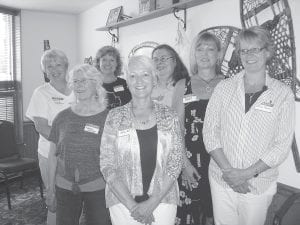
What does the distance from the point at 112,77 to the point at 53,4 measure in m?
2.71

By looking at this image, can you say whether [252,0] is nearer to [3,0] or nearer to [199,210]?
[199,210]

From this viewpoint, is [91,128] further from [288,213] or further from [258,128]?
[288,213]

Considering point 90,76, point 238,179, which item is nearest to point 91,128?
point 90,76

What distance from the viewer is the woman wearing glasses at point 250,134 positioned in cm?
159

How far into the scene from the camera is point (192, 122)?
1940 mm

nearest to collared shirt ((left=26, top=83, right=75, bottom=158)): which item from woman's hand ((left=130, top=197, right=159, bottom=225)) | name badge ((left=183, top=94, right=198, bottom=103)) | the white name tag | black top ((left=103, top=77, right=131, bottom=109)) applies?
black top ((left=103, top=77, right=131, bottom=109))

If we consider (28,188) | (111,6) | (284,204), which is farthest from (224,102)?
(28,188)

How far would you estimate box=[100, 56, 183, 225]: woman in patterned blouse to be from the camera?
Answer: 154cm

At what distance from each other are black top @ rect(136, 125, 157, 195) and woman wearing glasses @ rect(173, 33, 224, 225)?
17.8 inches

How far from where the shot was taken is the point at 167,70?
261 centimetres

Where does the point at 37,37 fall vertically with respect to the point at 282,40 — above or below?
above

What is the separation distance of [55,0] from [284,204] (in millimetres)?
4088

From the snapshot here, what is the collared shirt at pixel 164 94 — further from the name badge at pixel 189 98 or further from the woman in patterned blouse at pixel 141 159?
the woman in patterned blouse at pixel 141 159

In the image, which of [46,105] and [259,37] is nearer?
[259,37]
